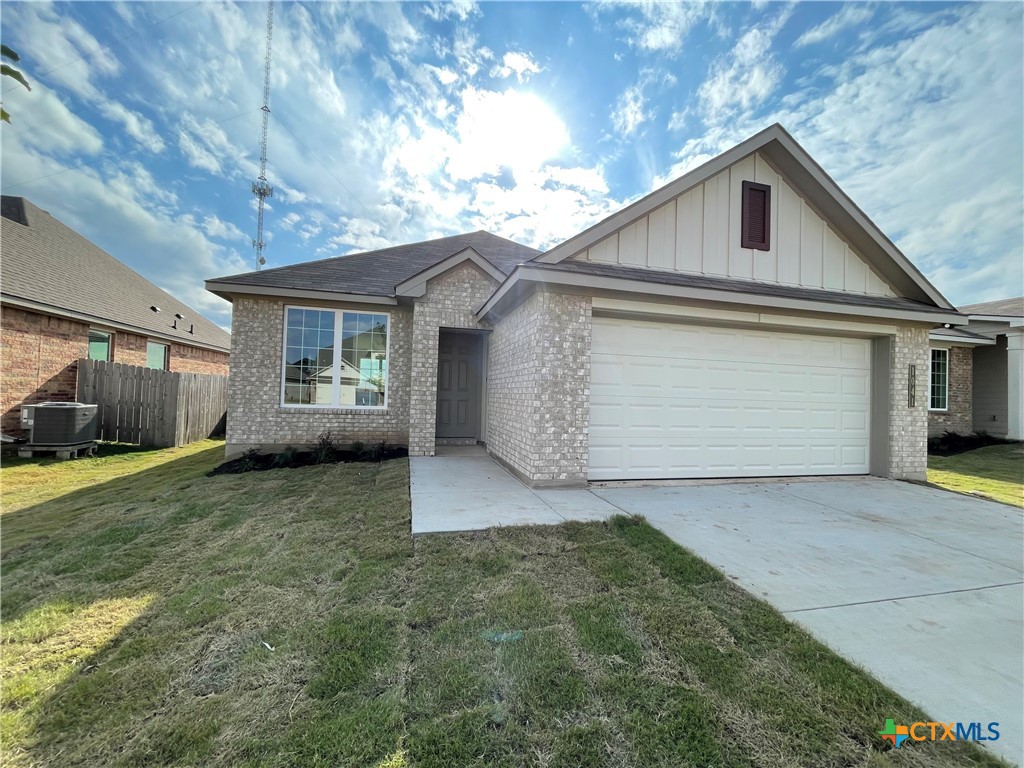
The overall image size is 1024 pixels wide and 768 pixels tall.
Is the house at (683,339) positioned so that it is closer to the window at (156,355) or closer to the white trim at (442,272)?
the white trim at (442,272)

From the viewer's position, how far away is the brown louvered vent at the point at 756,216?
676 cm

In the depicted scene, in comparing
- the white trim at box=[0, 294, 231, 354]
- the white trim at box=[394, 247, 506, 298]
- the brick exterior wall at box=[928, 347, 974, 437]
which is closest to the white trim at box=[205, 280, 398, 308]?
the white trim at box=[394, 247, 506, 298]

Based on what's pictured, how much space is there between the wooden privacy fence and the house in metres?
3.43

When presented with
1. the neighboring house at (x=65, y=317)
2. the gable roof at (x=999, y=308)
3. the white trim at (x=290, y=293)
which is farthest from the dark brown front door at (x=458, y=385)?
the gable roof at (x=999, y=308)

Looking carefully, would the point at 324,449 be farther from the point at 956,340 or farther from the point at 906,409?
the point at 956,340

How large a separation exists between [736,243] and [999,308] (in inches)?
629

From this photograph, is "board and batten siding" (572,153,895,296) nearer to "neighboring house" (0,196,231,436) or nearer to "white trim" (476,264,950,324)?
"white trim" (476,264,950,324)

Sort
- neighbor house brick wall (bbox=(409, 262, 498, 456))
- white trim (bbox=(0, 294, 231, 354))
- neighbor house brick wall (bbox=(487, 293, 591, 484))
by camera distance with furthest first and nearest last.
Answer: white trim (bbox=(0, 294, 231, 354)) < neighbor house brick wall (bbox=(409, 262, 498, 456)) < neighbor house brick wall (bbox=(487, 293, 591, 484))

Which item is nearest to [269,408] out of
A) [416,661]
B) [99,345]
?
[99,345]

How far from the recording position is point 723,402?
661 cm

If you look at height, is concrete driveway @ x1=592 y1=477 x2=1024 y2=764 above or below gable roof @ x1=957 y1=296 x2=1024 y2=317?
below

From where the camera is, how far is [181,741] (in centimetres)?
170

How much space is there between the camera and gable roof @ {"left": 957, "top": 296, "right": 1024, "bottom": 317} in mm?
12609

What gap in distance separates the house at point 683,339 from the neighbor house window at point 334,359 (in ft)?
0.15
